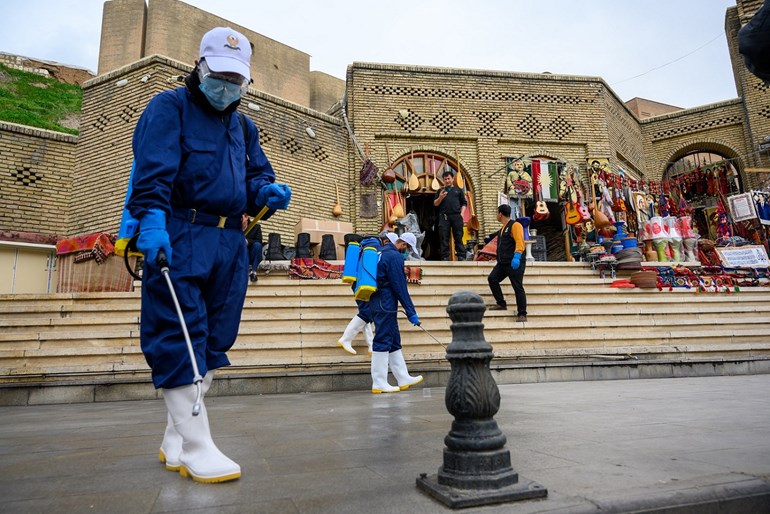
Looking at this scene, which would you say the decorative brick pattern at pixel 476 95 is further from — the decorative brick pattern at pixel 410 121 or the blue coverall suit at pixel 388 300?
the blue coverall suit at pixel 388 300

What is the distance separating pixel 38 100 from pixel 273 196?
27.1 meters

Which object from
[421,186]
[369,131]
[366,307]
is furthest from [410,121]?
[366,307]

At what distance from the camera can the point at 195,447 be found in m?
2.26

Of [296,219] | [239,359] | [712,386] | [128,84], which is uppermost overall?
[128,84]

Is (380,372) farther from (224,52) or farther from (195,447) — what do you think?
(224,52)

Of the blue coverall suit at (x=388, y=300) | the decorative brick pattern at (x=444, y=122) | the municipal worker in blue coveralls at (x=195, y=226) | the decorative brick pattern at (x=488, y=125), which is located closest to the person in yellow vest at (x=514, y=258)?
the blue coverall suit at (x=388, y=300)

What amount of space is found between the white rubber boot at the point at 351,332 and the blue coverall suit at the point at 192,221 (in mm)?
4340

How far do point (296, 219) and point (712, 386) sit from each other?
10.4 meters

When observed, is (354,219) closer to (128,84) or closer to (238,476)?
(128,84)

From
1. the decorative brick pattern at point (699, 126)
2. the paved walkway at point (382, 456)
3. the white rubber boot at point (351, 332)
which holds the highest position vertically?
the decorative brick pattern at point (699, 126)

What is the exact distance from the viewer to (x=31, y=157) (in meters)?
12.5

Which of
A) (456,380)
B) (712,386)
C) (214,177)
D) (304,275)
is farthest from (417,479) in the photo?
(304,275)

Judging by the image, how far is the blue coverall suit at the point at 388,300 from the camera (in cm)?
Answer: 595

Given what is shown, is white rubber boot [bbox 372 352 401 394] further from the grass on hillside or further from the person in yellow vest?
the grass on hillside
